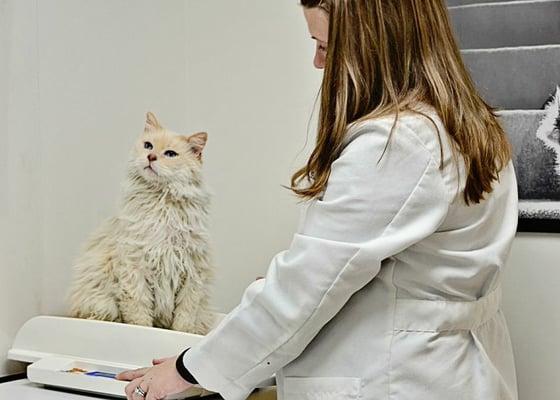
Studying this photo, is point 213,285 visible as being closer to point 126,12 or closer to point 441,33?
point 126,12

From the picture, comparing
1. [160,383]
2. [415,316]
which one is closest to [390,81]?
[415,316]

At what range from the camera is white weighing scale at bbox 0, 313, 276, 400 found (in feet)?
4.77

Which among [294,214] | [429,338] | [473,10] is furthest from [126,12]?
[429,338]

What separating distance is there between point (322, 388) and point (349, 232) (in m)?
0.23

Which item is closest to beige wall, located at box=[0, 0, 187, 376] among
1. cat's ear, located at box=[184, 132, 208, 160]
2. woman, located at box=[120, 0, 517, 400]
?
cat's ear, located at box=[184, 132, 208, 160]

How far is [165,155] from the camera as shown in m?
1.58

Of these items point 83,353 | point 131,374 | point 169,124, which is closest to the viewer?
point 131,374

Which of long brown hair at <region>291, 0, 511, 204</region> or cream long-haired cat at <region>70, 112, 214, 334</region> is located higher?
long brown hair at <region>291, 0, 511, 204</region>

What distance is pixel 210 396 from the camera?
144 cm

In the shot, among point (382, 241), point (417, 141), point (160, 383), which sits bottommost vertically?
point (160, 383)

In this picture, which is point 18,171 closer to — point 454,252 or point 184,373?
A: point 184,373

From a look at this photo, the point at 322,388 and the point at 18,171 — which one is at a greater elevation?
the point at 18,171

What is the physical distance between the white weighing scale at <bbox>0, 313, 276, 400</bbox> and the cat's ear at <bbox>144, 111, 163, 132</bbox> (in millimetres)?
376

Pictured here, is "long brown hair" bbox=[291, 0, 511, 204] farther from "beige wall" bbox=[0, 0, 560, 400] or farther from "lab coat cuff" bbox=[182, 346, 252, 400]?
"beige wall" bbox=[0, 0, 560, 400]
